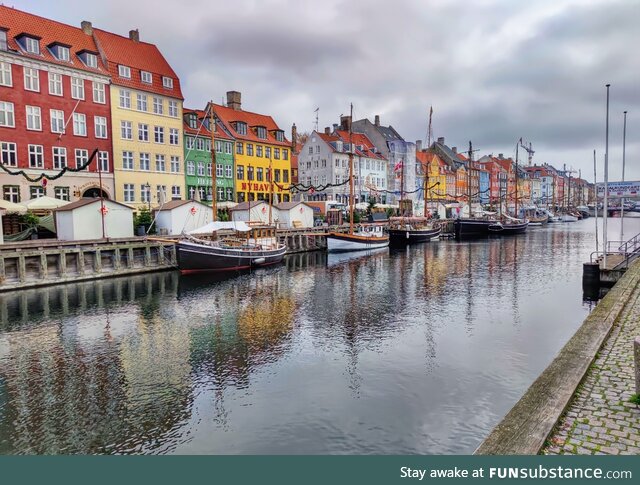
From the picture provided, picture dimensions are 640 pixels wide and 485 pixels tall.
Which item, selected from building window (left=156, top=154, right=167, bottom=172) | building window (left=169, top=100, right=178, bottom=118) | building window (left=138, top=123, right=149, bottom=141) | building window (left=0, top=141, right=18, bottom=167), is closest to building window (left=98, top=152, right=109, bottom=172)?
building window (left=138, top=123, right=149, bottom=141)

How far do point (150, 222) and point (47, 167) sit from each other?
10003 mm

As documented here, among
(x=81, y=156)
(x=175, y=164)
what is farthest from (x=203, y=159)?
(x=81, y=156)

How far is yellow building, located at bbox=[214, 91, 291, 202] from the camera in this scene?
6381 centimetres

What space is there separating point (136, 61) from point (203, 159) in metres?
13.1

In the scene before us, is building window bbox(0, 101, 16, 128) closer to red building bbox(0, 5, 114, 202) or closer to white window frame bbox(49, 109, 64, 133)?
red building bbox(0, 5, 114, 202)

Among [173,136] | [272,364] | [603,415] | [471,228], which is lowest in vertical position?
[272,364]

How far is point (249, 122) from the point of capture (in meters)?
68.1

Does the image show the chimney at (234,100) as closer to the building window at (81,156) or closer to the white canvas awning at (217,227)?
the building window at (81,156)

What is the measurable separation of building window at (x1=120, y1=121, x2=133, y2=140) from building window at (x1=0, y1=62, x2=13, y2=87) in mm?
10363

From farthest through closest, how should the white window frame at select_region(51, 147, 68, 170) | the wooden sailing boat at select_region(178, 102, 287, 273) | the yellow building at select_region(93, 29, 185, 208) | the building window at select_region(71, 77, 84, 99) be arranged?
the yellow building at select_region(93, 29, 185, 208) < the building window at select_region(71, 77, 84, 99) < the white window frame at select_region(51, 147, 68, 170) < the wooden sailing boat at select_region(178, 102, 287, 273)

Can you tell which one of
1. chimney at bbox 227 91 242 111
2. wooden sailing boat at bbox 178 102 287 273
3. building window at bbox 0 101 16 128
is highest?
chimney at bbox 227 91 242 111

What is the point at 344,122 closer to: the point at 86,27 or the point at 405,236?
the point at 405,236

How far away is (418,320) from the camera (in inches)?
826

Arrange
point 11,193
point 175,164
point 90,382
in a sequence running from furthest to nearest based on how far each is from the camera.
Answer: point 175,164 → point 11,193 → point 90,382
